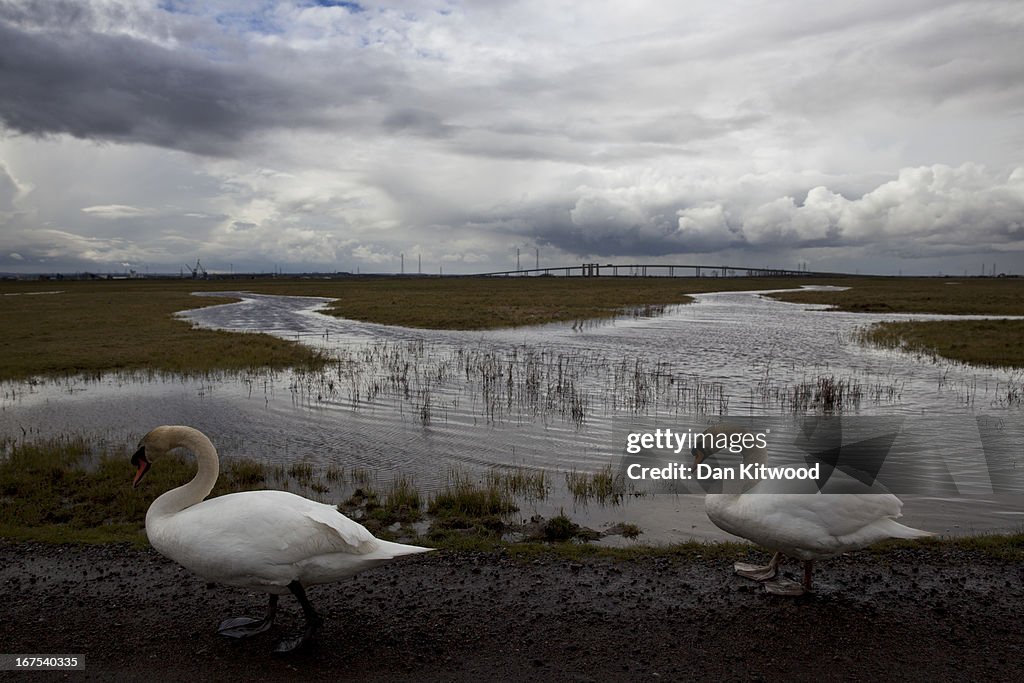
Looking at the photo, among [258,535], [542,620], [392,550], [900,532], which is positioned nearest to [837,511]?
[900,532]

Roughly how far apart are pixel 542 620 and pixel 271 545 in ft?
8.42

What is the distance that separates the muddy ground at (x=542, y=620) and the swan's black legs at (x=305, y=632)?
93 millimetres

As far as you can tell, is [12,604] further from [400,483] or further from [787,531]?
[787,531]

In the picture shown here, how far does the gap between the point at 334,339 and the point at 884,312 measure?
4532 cm

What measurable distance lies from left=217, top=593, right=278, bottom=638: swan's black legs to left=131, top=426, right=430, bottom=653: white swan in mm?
11

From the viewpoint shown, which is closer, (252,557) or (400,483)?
(252,557)

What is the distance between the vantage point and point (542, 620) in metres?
6.39

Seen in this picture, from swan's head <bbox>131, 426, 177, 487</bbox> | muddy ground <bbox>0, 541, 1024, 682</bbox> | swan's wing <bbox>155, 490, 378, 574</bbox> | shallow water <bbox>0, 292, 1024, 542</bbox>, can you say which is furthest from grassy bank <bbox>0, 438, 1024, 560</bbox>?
swan's wing <bbox>155, 490, 378, 574</bbox>

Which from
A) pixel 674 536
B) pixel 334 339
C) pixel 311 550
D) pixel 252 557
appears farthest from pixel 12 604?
pixel 334 339

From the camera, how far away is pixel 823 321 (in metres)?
49.2

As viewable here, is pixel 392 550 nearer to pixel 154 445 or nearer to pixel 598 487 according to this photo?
pixel 154 445

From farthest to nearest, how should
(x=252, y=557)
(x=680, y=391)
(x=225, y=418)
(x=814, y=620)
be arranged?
(x=680, y=391) < (x=225, y=418) < (x=814, y=620) < (x=252, y=557)

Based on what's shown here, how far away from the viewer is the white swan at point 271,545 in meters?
5.77

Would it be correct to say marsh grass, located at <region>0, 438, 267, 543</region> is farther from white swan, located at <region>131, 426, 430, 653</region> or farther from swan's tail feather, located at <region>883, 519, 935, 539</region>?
swan's tail feather, located at <region>883, 519, 935, 539</region>
